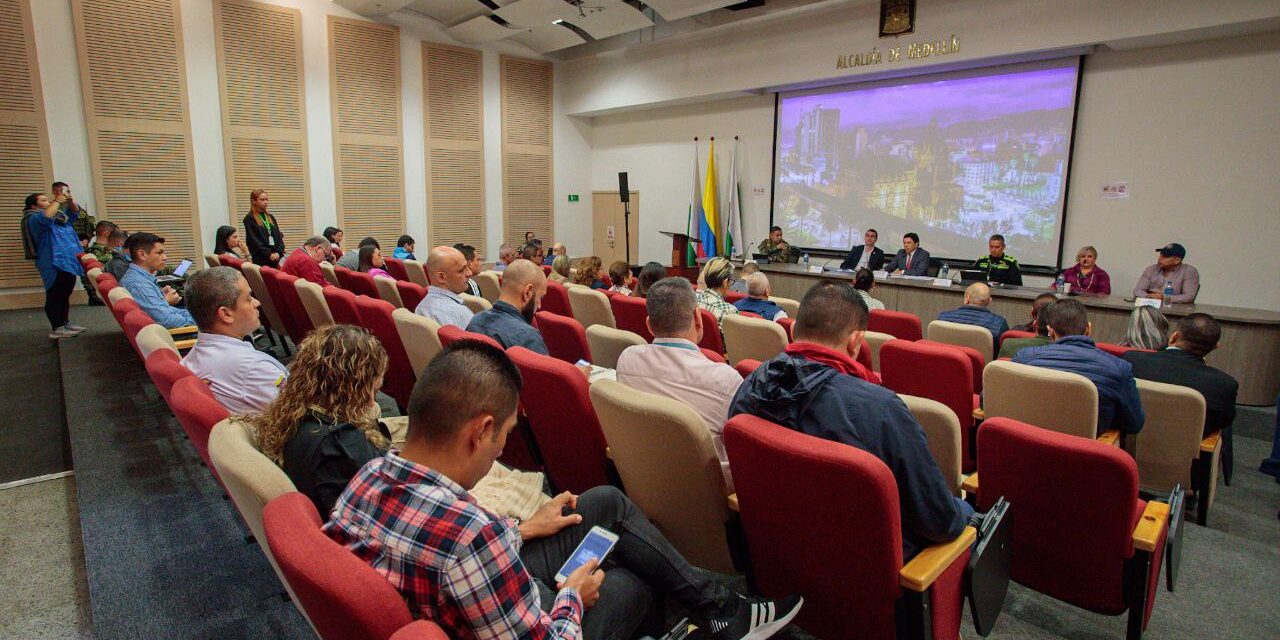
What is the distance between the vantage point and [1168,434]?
2.85m

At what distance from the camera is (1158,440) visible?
2.89 meters

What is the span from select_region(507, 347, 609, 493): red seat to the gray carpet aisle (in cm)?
101

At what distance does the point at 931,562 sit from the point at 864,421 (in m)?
0.37

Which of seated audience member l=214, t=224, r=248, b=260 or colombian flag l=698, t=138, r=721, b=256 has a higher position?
colombian flag l=698, t=138, r=721, b=256

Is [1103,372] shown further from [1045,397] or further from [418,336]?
[418,336]

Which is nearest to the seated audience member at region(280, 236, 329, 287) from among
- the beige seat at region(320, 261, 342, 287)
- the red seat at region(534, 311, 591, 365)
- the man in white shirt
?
the beige seat at region(320, 261, 342, 287)

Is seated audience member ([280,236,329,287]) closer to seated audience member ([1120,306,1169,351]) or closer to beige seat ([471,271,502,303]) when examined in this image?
beige seat ([471,271,502,303])

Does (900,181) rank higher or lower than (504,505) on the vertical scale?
higher

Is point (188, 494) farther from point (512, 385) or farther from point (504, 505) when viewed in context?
point (512, 385)

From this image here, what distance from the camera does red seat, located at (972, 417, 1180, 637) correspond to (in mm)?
1771

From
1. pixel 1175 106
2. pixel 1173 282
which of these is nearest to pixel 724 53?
pixel 1175 106

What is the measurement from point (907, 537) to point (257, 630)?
80.4 inches

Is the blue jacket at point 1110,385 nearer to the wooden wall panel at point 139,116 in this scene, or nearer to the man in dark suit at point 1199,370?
the man in dark suit at point 1199,370

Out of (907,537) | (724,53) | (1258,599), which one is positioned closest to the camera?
(907,537)
